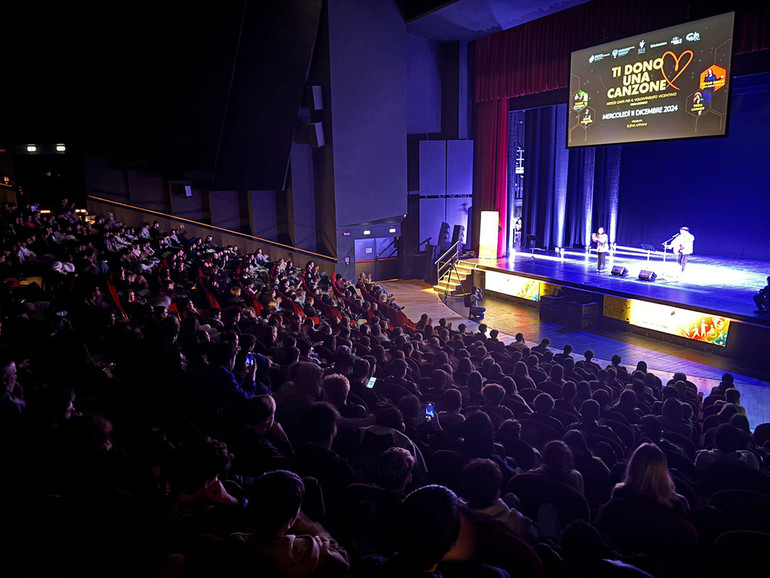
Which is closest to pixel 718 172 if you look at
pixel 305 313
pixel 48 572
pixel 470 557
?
pixel 305 313

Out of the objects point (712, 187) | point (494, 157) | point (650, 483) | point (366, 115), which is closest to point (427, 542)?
point (650, 483)

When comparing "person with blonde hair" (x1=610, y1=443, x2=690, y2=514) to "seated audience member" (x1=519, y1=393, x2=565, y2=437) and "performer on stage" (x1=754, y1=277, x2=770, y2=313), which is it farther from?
"performer on stage" (x1=754, y1=277, x2=770, y2=313)

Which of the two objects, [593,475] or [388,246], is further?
[388,246]

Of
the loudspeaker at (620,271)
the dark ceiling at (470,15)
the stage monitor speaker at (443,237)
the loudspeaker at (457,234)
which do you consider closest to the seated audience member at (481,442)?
the loudspeaker at (620,271)

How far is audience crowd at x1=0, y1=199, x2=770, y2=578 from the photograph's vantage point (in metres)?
1.89

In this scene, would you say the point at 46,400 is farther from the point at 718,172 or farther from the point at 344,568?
the point at 718,172

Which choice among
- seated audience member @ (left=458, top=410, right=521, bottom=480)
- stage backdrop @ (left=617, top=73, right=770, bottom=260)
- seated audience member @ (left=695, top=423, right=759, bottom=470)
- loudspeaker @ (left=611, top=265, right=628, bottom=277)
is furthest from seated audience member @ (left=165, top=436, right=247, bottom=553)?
stage backdrop @ (left=617, top=73, right=770, bottom=260)

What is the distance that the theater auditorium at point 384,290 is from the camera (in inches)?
85.8

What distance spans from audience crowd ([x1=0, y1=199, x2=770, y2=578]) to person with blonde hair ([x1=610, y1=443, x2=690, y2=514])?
1 cm

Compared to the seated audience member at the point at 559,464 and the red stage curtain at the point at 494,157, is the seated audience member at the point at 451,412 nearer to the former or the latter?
the seated audience member at the point at 559,464

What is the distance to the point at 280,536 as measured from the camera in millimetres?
1849

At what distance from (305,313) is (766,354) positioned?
810 centimetres

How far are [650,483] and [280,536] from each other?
193cm

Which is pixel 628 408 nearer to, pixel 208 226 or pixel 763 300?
pixel 763 300
